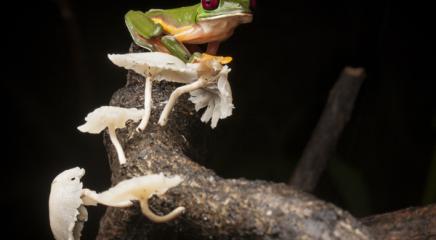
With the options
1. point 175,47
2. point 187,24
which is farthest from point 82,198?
point 187,24

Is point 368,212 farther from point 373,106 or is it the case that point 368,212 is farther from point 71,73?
point 71,73

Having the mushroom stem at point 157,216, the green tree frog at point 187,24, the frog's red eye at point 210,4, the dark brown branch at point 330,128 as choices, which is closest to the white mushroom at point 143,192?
the mushroom stem at point 157,216

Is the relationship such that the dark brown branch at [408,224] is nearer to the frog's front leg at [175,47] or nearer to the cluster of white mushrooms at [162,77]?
the cluster of white mushrooms at [162,77]

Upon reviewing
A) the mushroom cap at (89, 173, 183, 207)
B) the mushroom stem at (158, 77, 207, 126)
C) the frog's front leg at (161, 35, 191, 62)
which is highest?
the frog's front leg at (161, 35, 191, 62)

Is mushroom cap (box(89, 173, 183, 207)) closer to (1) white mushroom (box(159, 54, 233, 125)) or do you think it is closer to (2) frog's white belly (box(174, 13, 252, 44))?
(1) white mushroom (box(159, 54, 233, 125))

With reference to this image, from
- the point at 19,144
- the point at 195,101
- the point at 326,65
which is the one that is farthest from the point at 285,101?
the point at 195,101

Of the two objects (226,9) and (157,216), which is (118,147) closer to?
(157,216)

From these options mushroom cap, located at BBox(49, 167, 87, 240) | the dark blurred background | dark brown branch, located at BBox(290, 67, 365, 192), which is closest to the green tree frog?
mushroom cap, located at BBox(49, 167, 87, 240)
